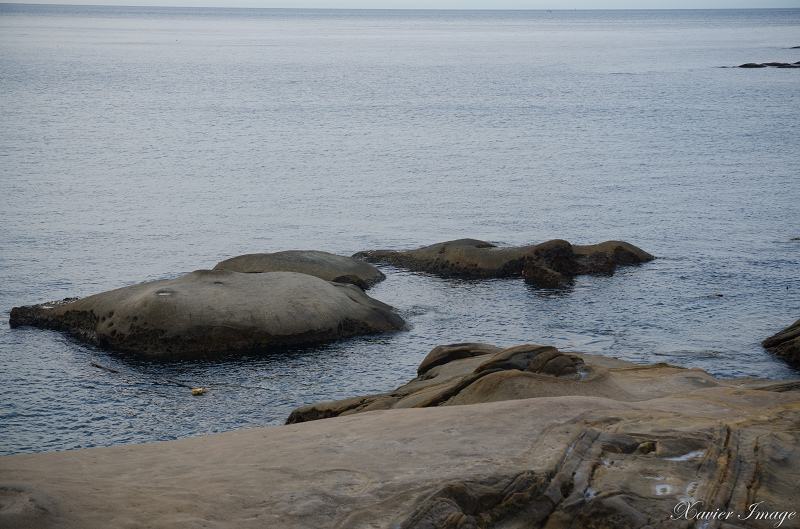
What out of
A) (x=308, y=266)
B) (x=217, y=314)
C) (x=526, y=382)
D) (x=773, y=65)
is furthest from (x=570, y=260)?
(x=773, y=65)

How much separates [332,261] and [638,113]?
52.3m

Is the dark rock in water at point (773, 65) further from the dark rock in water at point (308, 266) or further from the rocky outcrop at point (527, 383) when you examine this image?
the rocky outcrop at point (527, 383)

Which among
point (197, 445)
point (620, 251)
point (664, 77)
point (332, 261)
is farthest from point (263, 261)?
point (664, 77)

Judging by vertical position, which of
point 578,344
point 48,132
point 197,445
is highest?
point 48,132

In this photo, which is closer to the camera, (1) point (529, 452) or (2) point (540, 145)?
(1) point (529, 452)

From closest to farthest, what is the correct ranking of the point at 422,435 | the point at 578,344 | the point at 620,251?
the point at 422,435 < the point at 578,344 < the point at 620,251

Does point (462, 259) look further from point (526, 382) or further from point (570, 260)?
point (526, 382)

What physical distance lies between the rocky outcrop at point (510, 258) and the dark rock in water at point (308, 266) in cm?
238

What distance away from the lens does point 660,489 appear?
22.7 ft

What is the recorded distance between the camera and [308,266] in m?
23.2

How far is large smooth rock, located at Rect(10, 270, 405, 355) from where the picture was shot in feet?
60.2

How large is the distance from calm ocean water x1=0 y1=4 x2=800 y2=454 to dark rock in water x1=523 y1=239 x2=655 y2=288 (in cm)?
73

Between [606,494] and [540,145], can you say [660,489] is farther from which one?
[540,145]

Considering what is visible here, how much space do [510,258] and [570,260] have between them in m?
1.89
